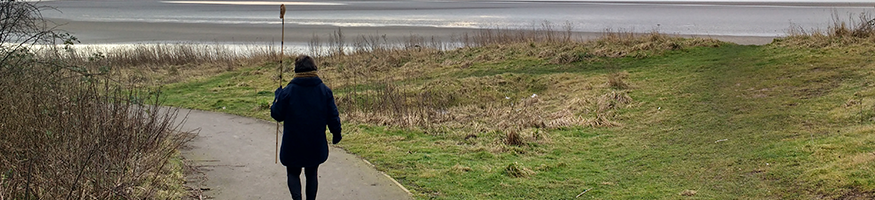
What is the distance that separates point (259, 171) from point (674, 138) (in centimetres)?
629

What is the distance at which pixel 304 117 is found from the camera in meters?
7.14

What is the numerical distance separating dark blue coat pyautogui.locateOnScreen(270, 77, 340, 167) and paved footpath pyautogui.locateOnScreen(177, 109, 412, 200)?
4.38 feet

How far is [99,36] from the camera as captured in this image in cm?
4431

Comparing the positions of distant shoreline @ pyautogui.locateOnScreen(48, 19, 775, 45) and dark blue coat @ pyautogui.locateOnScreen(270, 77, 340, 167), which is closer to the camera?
dark blue coat @ pyautogui.locateOnScreen(270, 77, 340, 167)

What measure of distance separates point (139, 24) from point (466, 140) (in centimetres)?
4691

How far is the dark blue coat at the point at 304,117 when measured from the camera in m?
7.12

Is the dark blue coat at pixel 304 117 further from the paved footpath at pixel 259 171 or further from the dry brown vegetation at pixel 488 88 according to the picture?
the dry brown vegetation at pixel 488 88

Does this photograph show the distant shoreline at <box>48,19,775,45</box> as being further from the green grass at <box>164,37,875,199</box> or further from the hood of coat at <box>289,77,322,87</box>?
the hood of coat at <box>289,77,322,87</box>

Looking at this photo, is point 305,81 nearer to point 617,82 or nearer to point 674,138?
A: point 674,138

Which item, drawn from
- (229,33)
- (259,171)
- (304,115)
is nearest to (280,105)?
(304,115)

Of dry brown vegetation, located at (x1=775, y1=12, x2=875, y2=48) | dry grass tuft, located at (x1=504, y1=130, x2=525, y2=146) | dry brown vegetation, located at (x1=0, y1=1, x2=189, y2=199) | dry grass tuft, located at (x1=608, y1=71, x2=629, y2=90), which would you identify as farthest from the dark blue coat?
dry brown vegetation, located at (x1=775, y1=12, x2=875, y2=48)

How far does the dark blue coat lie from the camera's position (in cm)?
712

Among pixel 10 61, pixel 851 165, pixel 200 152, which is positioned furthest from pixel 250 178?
pixel 851 165

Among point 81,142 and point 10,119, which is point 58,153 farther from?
point 10,119
